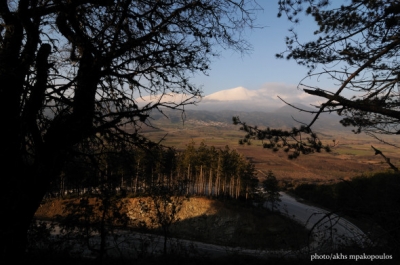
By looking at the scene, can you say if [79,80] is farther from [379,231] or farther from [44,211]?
[44,211]

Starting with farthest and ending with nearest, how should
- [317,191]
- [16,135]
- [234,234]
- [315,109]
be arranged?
1. [317,191]
2. [234,234]
3. [315,109]
4. [16,135]

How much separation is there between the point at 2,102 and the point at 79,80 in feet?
2.67

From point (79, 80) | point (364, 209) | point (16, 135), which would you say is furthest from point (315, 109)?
point (16, 135)

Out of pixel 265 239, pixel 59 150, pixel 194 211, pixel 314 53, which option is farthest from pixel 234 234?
pixel 59 150

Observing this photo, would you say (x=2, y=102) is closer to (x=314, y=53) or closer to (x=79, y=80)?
(x=79, y=80)

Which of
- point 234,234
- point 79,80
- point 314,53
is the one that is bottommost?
point 234,234

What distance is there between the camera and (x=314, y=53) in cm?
518

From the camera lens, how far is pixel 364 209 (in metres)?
3.21

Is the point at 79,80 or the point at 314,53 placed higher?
the point at 314,53

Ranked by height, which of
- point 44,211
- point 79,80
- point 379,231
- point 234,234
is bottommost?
point 234,234

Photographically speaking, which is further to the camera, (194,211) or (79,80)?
(194,211)

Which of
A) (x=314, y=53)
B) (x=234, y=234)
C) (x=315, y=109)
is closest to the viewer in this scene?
(x=315, y=109)

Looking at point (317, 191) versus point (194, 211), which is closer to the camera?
point (194, 211)

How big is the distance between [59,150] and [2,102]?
78 cm
